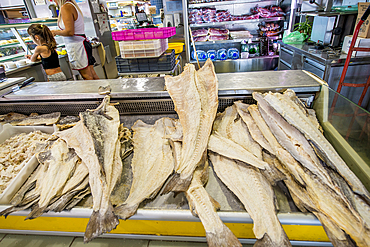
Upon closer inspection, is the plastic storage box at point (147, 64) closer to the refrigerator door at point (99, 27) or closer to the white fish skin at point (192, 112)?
the white fish skin at point (192, 112)

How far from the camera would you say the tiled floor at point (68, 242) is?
1361mm

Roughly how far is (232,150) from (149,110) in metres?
1.01

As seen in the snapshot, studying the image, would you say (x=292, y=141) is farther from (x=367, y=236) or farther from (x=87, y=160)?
(x=87, y=160)

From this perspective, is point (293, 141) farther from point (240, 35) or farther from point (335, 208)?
point (240, 35)

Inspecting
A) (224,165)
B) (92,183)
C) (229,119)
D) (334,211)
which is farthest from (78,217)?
(334,211)

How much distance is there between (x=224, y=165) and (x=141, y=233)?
719 millimetres

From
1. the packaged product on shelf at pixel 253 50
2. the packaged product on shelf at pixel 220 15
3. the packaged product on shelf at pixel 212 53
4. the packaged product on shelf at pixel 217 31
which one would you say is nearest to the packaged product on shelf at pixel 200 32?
the packaged product on shelf at pixel 217 31

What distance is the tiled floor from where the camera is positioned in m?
1.36

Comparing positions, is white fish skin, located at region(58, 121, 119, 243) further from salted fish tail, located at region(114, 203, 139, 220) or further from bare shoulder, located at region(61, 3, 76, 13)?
bare shoulder, located at region(61, 3, 76, 13)

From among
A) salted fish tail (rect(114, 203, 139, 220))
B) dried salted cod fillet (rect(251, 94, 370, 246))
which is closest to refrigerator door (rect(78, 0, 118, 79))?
salted fish tail (rect(114, 203, 139, 220))

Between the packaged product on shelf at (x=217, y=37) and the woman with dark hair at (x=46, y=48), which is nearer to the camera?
the woman with dark hair at (x=46, y=48)

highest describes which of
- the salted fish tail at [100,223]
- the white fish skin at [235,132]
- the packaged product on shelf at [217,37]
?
the packaged product on shelf at [217,37]

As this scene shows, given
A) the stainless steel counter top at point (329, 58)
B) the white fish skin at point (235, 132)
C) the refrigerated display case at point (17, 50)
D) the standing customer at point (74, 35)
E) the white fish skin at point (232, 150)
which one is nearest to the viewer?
the white fish skin at point (232, 150)

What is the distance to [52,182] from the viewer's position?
4.10 ft
